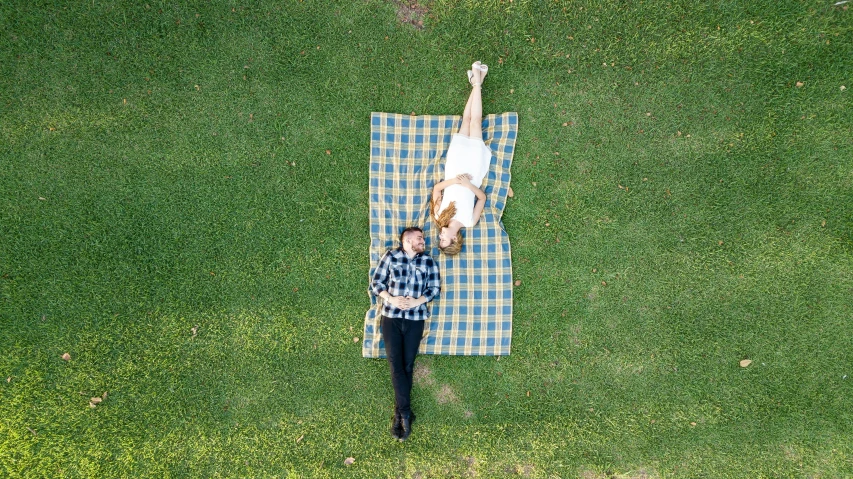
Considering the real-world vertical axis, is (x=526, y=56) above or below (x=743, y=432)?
above

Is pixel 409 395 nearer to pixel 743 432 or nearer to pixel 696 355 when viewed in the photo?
pixel 696 355

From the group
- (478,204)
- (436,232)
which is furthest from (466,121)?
(436,232)

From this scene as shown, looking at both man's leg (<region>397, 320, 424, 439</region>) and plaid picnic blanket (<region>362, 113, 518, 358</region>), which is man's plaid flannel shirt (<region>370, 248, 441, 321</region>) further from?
plaid picnic blanket (<region>362, 113, 518, 358</region>)

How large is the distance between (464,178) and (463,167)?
14 centimetres

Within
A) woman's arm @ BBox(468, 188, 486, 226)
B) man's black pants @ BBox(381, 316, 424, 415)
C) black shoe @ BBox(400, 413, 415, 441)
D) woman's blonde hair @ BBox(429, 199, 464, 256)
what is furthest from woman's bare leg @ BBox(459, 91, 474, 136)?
black shoe @ BBox(400, 413, 415, 441)

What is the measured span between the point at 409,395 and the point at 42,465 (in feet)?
15.1

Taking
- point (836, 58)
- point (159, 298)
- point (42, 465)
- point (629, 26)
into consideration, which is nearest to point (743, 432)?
point (836, 58)

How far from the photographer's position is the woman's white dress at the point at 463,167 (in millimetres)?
5566

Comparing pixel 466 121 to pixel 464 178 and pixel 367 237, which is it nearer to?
pixel 464 178

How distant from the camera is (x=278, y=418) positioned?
566 cm

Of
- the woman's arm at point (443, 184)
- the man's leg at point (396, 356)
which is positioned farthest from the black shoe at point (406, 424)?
the woman's arm at point (443, 184)

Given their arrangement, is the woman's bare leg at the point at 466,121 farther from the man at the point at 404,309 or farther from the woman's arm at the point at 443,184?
the man at the point at 404,309

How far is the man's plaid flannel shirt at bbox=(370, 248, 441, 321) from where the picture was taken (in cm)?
552

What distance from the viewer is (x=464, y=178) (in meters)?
5.54
